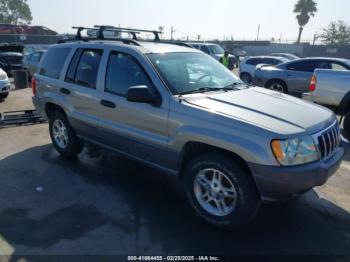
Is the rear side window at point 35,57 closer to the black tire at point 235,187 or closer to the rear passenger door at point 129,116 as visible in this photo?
the rear passenger door at point 129,116

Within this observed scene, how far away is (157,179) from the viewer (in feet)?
15.4

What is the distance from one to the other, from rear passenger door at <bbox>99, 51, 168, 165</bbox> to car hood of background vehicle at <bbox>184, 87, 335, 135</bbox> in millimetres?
496

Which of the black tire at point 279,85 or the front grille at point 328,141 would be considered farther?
the black tire at point 279,85

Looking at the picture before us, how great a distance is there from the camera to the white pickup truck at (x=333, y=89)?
697 cm

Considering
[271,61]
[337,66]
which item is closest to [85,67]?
[337,66]

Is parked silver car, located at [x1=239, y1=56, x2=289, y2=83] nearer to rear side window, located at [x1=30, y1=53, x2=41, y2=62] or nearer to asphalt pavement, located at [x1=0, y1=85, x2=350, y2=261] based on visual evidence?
rear side window, located at [x1=30, y1=53, x2=41, y2=62]

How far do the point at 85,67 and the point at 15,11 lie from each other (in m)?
128

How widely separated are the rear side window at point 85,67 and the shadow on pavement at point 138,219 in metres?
1.35

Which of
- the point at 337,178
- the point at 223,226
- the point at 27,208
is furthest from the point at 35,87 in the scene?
the point at 337,178

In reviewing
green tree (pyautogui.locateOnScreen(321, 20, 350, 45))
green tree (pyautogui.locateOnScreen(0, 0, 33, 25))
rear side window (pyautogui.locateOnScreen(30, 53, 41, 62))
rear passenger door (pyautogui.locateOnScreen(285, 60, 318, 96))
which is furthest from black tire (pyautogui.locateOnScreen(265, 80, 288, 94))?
green tree (pyautogui.locateOnScreen(0, 0, 33, 25))

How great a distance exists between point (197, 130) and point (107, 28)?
268 centimetres

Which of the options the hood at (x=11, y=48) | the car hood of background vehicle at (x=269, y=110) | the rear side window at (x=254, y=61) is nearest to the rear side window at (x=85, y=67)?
the car hood of background vehicle at (x=269, y=110)

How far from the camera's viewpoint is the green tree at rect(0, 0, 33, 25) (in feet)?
350

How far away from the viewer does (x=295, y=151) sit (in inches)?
116
